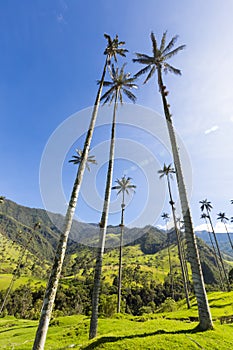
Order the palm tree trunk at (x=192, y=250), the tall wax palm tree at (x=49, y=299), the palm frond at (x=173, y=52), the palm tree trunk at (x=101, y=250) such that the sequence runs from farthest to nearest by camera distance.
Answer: the palm frond at (x=173, y=52) → the palm tree trunk at (x=101, y=250) → the palm tree trunk at (x=192, y=250) → the tall wax palm tree at (x=49, y=299)

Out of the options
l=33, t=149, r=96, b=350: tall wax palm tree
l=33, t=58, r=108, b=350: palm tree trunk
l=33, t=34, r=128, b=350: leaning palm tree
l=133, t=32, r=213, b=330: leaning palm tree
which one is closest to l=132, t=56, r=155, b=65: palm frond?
l=133, t=32, r=213, b=330: leaning palm tree

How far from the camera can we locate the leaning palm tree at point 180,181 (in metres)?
12.1

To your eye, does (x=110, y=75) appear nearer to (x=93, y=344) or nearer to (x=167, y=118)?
(x=167, y=118)

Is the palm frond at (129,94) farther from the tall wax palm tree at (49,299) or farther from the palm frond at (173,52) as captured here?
the tall wax palm tree at (49,299)

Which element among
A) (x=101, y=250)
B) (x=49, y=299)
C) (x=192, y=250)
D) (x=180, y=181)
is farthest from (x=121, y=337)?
(x=180, y=181)

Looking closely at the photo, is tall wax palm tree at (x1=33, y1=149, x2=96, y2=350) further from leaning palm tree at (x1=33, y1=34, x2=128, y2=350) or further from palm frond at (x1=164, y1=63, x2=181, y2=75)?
palm frond at (x1=164, y1=63, x2=181, y2=75)

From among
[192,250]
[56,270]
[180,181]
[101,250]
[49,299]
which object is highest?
[180,181]

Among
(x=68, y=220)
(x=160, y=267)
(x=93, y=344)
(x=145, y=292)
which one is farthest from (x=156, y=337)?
(x=160, y=267)

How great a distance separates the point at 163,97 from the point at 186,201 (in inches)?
383

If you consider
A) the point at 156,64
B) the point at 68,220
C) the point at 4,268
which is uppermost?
the point at 4,268

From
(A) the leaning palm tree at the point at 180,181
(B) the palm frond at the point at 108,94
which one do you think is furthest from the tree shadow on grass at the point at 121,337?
(B) the palm frond at the point at 108,94

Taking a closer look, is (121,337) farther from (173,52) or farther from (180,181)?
(173,52)

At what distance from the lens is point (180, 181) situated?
15.7 metres

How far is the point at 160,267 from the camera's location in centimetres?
16700
